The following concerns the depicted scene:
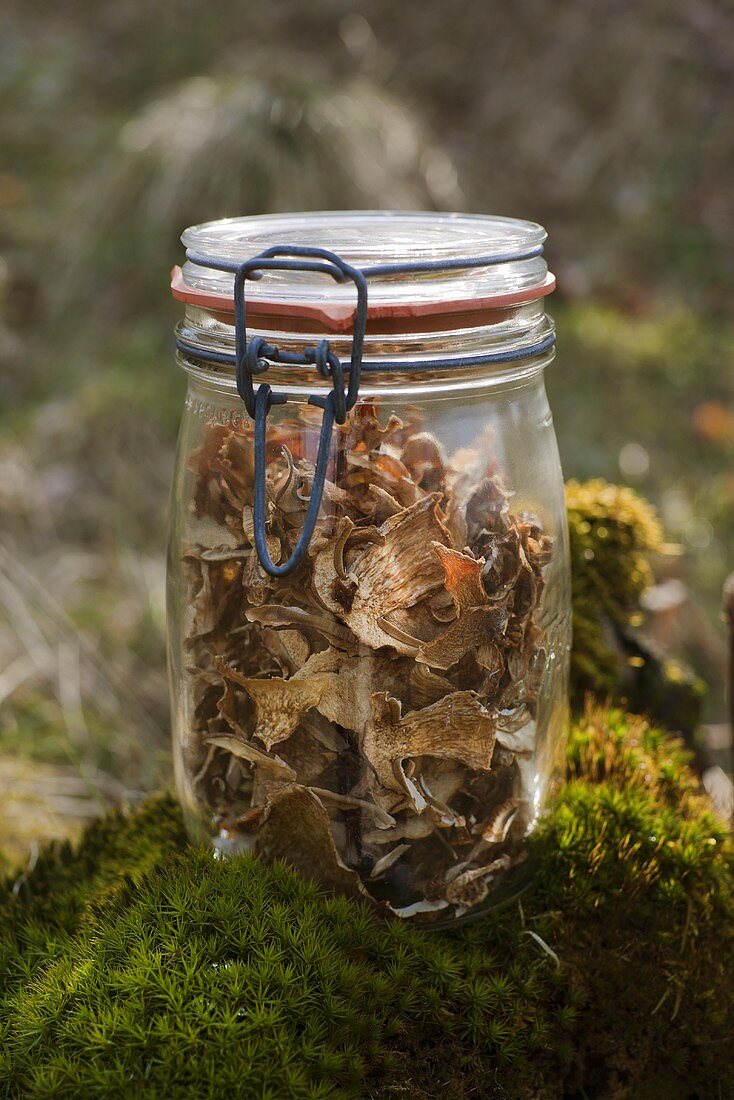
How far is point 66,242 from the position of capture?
4230mm

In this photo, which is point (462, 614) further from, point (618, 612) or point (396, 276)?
point (618, 612)

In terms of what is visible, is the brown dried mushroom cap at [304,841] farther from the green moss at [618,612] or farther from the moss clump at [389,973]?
the green moss at [618,612]

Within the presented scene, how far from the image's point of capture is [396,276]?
1137mm

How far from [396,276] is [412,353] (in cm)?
9

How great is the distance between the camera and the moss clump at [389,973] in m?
0.99

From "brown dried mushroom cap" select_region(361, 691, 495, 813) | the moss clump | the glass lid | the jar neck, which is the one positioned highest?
the glass lid

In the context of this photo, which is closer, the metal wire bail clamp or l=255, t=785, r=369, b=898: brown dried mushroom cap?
the metal wire bail clamp

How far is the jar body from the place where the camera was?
1.13 meters

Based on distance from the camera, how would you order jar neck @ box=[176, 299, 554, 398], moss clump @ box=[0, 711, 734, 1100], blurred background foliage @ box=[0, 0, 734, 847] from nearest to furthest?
moss clump @ box=[0, 711, 734, 1100] → jar neck @ box=[176, 299, 554, 398] → blurred background foliage @ box=[0, 0, 734, 847]

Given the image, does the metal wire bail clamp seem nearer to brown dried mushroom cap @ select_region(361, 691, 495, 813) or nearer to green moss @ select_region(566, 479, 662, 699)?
brown dried mushroom cap @ select_region(361, 691, 495, 813)

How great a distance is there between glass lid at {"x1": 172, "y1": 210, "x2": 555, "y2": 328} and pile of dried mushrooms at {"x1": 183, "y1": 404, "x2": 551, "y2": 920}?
0.42 feet

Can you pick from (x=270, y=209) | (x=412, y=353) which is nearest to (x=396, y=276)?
(x=412, y=353)

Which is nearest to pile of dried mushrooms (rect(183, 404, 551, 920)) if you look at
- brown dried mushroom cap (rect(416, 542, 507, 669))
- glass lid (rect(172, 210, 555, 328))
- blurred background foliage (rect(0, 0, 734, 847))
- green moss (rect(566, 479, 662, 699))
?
brown dried mushroom cap (rect(416, 542, 507, 669))

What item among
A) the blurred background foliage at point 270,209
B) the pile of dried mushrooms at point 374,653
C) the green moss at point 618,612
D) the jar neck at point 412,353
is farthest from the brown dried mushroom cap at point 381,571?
the blurred background foliage at point 270,209
